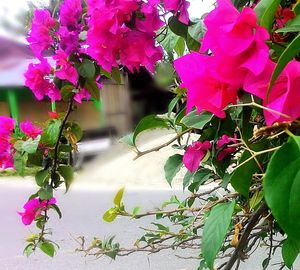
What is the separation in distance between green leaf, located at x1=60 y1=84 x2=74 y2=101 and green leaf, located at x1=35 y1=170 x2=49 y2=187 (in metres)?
0.19

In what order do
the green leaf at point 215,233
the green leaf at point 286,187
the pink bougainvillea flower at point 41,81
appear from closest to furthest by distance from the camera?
the green leaf at point 286,187 → the green leaf at point 215,233 → the pink bougainvillea flower at point 41,81

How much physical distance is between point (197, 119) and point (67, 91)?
314 millimetres

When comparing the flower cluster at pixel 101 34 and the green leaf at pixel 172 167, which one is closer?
the flower cluster at pixel 101 34

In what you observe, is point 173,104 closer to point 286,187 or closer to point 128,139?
point 128,139

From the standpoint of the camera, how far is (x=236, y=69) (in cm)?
35

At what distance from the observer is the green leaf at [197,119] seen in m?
0.61

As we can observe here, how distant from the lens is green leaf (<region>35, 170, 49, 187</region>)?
3.01 ft

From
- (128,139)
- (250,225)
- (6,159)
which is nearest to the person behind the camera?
(250,225)

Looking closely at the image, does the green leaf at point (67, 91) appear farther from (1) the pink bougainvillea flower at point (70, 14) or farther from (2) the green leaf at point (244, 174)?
(2) the green leaf at point (244, 174)

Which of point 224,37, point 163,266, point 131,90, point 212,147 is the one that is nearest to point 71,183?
point 131,90

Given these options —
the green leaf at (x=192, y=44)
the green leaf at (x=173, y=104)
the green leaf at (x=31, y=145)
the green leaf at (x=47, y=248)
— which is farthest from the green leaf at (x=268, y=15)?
the green leaf at (x=47, y=248)

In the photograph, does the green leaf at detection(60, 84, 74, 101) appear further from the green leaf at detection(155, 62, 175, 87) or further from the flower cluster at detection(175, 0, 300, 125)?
the flower cluster at detection(175, 0, 300, 125)

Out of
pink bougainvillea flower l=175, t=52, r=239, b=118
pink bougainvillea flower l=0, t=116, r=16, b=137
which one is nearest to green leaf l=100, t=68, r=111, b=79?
pink bougainvillea flower l=0, t=116, r=16, b=137

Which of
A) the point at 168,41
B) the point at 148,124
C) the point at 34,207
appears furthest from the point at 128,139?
the point at 34,207
